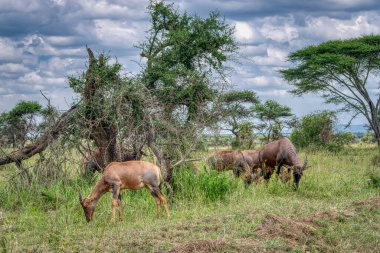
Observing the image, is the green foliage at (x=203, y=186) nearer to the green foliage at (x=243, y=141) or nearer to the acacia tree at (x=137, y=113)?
the acacia tree at (x=137, y=113)

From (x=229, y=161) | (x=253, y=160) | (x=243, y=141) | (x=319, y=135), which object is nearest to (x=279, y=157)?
(x=253, y=160)

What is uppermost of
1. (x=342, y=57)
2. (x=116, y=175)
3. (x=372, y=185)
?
(x=342, y=57)

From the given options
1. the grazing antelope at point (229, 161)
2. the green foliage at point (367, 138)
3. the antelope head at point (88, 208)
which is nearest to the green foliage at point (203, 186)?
the grazing antelope at point (229, 161)

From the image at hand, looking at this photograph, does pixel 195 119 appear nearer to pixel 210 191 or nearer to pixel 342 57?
pixel 210 191

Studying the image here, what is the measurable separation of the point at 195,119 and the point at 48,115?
364 cm

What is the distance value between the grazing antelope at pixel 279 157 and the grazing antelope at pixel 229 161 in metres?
0.60

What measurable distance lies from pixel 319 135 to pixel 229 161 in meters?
14.2

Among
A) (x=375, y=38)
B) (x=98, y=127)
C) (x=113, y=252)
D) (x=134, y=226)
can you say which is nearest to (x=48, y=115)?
(x=98, y=127)

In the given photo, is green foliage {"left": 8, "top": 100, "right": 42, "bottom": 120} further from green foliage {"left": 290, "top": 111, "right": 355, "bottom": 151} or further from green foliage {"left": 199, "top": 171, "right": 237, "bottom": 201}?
green foliage {"left": 199, "top": 171, "right": 237, "bottom": 201}

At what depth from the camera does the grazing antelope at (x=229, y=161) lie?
14641mm

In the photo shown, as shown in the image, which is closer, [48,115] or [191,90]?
[48,115]

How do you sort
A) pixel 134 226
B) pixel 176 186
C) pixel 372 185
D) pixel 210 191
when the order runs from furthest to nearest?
pixel 372 185 < pixel 176 186 < pixel 210 191 < pixel 134 226

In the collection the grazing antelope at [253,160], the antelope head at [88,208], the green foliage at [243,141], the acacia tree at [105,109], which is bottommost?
the antelope head at [88,208]

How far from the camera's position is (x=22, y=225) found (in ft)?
31.3
